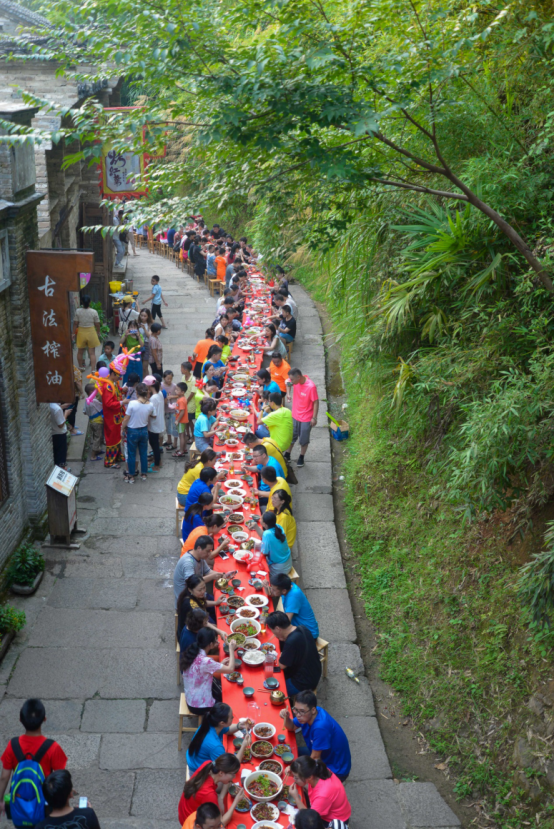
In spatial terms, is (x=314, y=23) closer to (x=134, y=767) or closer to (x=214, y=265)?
(x=134, y=767)

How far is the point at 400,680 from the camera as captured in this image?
772 centimetres

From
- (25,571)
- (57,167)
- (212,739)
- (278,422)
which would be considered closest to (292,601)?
(212,739)

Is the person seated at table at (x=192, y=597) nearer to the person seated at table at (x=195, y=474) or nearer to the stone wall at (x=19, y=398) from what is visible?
the person seated at table at (x=195, y=474)

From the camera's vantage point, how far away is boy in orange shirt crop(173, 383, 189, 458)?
12.0m

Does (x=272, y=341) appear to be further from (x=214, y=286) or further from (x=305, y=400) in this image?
(x=214, y=286)

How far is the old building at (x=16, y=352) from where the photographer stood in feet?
27.6

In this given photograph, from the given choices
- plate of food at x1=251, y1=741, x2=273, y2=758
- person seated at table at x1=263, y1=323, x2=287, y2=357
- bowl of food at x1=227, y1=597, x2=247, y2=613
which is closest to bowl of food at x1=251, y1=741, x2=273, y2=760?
plate of food at x1=251, y1=741, x2=273, y2=758

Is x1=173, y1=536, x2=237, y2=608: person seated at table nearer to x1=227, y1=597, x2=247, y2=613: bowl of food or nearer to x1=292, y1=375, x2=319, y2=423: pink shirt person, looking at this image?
x1=227, y1=597, x2=247, y2=613: bowl of food

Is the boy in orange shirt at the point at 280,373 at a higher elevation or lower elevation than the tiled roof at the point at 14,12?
lower

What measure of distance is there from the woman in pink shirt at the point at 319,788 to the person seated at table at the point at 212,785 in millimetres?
436

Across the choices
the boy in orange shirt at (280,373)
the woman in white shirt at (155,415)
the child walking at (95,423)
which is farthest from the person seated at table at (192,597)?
the boy in orange shirt at (280,373)

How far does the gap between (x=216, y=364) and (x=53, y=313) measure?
4646 mm

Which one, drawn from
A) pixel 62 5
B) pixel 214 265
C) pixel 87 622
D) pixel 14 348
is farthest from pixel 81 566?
pixel 214 265

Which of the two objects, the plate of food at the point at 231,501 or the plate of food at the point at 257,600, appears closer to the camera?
the plate of food at the point at 257,600
